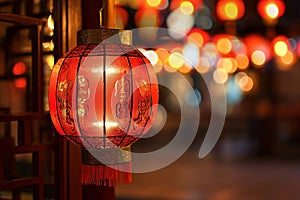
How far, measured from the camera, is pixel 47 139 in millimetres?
3010

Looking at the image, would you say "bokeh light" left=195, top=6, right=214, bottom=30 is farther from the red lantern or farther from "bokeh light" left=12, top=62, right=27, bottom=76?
the red lantern

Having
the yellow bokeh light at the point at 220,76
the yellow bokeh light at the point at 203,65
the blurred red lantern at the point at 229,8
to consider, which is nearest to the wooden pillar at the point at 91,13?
the blurred red lantern at the point at 229,8

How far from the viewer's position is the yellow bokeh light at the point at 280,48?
9763mm

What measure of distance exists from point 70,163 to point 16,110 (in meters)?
0.52

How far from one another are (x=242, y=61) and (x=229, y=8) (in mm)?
4254

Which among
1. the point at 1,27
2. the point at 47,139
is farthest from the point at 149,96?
the point at 1,27

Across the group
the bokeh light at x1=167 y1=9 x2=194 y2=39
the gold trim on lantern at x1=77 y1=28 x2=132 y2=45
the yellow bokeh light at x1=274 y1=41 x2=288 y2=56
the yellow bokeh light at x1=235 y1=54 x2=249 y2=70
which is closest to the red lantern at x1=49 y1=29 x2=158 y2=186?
the gold trim on lantern at x1=77 y1=28 x2=132 y2=45

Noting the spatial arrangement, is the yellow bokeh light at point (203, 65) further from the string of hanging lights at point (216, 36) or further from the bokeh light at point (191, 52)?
the bokeh light at point (191, 52)

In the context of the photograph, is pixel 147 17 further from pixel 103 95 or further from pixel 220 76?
pixel 220 76

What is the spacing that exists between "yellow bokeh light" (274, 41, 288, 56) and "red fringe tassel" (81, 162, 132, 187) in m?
8.01

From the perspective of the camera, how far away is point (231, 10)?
7516 mm

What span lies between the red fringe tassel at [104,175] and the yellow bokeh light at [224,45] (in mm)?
7619

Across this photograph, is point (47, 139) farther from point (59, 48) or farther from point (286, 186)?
point (286, 186)

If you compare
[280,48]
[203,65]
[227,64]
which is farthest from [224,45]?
[203,65]
